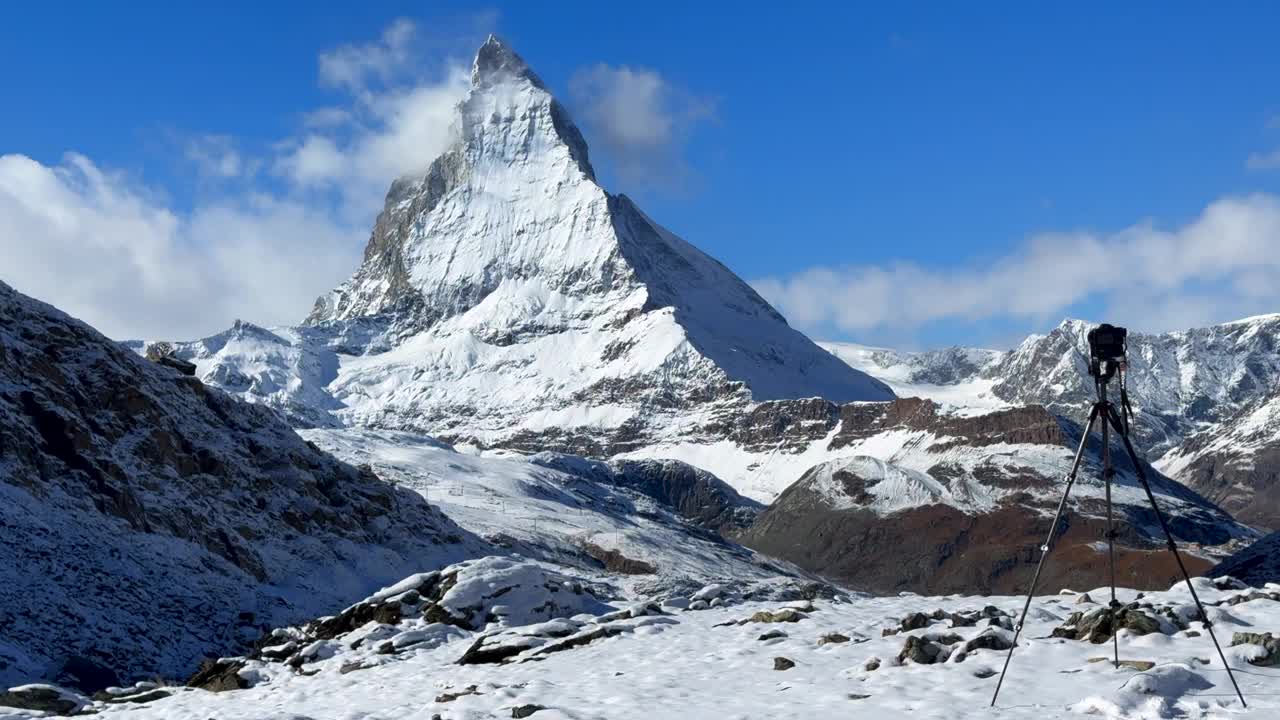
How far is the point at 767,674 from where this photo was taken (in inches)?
1122

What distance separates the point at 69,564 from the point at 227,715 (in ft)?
140

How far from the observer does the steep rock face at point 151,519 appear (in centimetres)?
6291

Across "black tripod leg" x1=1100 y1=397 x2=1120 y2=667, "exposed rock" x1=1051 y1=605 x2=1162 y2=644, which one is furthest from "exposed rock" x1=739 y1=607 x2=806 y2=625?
"black tripod leg" x1=1100 y1=397 x2=1120 y2=667

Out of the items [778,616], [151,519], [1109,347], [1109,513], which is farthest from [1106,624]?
[151,519]

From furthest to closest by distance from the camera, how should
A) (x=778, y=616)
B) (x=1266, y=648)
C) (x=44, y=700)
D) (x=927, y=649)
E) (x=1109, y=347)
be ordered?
(x=778, y=616) < (x=44, y=700) < (x=927, y=649) < (x=1266, y=648) < (x=1109, y=347)

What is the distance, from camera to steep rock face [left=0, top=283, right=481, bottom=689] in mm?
62906

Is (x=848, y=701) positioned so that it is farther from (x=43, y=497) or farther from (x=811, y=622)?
(x=43, y=497)

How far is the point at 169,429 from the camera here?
9881cm

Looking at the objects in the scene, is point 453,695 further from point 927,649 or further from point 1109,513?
point 1109,513

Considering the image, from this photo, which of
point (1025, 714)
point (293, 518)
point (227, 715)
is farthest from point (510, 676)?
point (293, 518)

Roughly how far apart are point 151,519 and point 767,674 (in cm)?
6368

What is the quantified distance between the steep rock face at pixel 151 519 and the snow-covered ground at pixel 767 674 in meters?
25.2

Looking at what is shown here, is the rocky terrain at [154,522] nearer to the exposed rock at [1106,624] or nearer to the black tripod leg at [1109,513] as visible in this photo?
the exposed rock at [1106,624]

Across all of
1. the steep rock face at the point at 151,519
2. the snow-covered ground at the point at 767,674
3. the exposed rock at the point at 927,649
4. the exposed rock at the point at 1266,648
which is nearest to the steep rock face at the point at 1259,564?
the steep rock face at the point at 151,519
